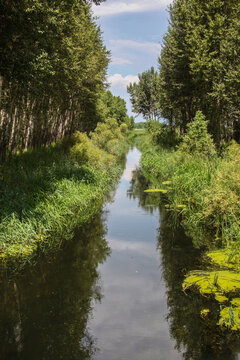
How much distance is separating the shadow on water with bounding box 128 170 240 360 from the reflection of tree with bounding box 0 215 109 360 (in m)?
1.51

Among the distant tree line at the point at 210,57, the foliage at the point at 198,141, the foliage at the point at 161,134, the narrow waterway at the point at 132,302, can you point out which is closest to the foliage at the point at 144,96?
the foliage at the point at 161,134

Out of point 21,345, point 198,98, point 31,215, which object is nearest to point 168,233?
point 31,215

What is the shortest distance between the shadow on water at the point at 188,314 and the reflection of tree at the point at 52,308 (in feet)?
4.95

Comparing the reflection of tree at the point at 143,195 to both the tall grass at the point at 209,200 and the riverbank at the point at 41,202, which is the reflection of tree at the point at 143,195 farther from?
the riverbank at the point at 41,202

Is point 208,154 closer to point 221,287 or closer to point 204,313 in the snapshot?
point 221,287

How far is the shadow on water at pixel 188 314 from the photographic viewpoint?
5047 millimetres

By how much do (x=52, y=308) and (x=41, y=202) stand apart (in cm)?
511

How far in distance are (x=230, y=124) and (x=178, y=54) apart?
26.6 ft

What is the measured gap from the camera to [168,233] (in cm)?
1125

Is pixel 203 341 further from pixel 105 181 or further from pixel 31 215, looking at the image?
pixel 105 181

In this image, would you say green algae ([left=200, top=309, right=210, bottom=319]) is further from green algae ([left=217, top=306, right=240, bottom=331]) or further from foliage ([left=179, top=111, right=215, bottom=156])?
foliage ([left=179, top=111, right=215, bottom=156])

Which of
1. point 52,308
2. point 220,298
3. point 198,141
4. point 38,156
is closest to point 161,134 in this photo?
point 198,141

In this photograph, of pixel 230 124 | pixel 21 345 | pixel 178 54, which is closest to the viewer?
pixel 21 345

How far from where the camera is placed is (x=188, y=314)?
6.09 meters
